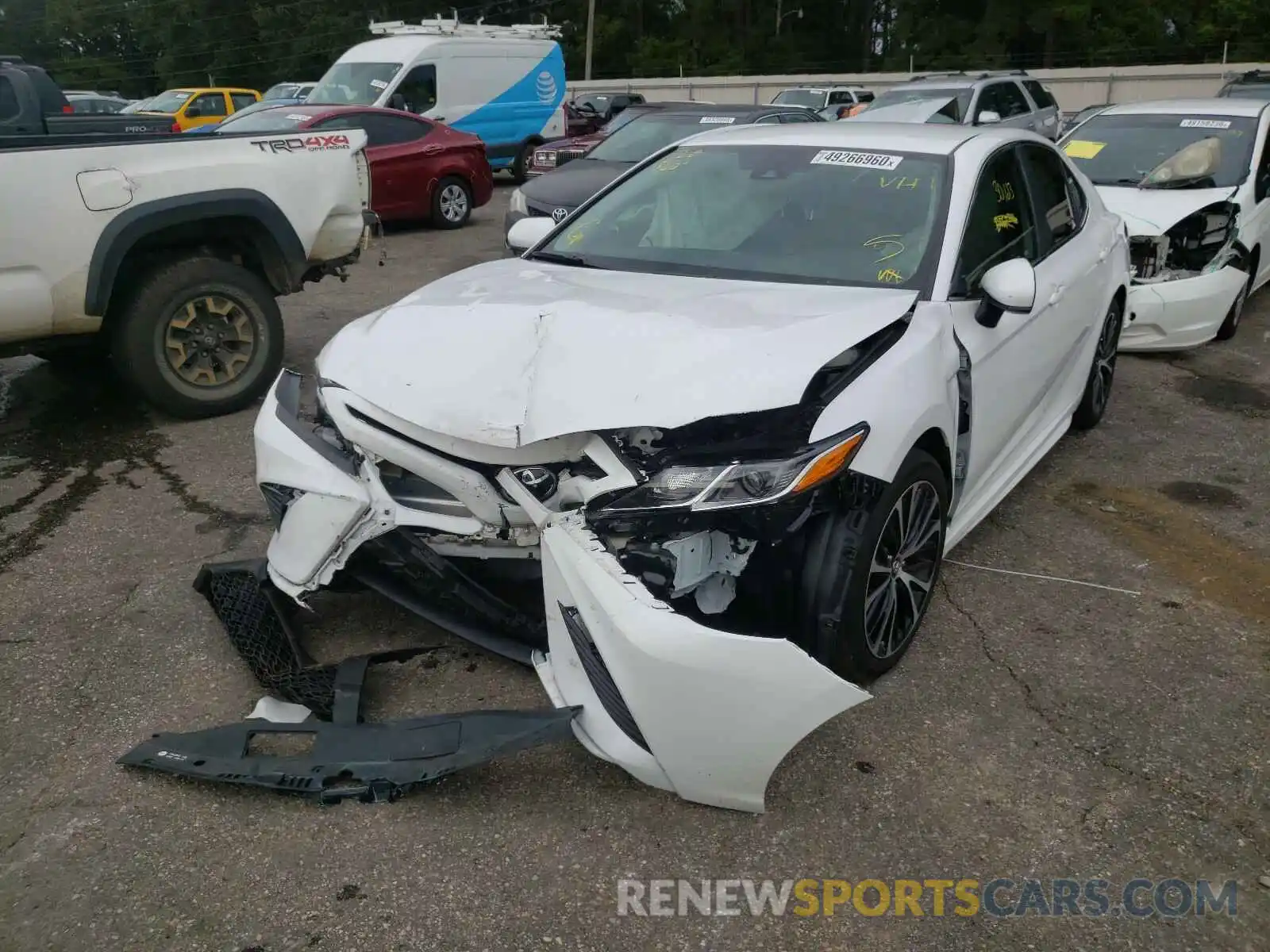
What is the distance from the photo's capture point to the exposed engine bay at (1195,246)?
6.97 m

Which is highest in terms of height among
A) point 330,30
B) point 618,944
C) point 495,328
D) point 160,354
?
point 330,30

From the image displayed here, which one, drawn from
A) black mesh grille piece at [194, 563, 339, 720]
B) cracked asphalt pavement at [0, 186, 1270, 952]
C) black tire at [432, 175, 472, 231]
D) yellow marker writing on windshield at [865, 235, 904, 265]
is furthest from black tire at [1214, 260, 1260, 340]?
black tire at [432, 175, 472, 231]

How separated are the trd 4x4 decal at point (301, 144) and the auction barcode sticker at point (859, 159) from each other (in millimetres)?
3282

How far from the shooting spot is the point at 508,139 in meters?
16.4

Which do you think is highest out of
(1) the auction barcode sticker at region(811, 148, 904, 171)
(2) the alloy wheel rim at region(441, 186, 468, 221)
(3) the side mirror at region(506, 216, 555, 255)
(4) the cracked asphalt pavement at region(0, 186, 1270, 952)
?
(1) the auction barcode sticker at region(811, 148, 904, 171)

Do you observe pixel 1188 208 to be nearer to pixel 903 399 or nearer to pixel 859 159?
pixel 859 159

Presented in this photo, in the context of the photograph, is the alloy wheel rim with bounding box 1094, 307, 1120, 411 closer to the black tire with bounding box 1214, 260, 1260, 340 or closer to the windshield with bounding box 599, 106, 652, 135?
the black tire with bounding box 1214, 260, 1260, 340

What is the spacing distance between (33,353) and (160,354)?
2.25 ft

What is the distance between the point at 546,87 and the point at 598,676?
16058mm

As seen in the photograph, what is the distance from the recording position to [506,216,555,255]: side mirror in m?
4.27

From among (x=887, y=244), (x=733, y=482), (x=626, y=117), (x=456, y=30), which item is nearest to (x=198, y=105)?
(x=456, y=30)

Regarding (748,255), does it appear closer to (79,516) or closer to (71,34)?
(79,516)

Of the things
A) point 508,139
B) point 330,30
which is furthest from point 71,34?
point 508,139

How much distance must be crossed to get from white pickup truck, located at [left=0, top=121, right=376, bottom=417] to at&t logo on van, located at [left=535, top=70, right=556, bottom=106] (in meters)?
11.4
